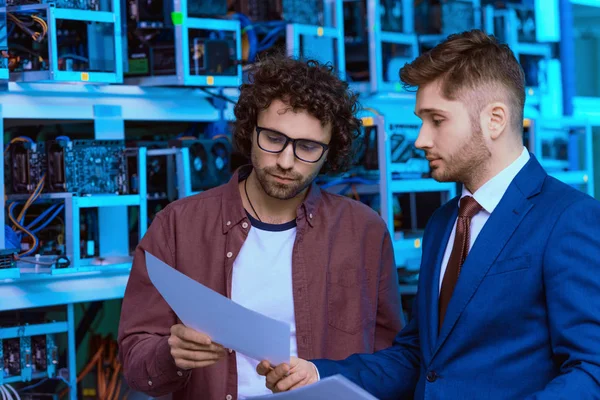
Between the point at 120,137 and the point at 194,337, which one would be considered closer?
the point at 194,337

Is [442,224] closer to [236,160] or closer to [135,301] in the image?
[135,301]

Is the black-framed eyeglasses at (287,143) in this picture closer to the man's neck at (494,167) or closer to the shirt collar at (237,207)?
the shirt collar at (237,207)

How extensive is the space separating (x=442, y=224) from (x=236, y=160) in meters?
2.01

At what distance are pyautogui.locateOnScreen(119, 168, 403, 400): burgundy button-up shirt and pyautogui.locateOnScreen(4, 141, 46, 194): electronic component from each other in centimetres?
127

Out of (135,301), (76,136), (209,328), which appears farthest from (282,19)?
(209,328)

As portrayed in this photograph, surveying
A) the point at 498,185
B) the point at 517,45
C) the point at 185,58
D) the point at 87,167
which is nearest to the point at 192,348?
the point at 498,185

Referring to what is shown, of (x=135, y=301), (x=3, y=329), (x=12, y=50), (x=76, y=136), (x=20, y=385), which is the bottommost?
(x=20, y=385)

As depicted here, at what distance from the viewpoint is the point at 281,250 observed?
217cm

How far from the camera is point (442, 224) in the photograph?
1.80 m

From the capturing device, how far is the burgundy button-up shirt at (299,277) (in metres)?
2.11

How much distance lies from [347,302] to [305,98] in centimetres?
53

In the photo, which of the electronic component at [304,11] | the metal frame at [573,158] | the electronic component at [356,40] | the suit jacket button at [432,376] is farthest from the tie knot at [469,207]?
the metal frame at [573,158]

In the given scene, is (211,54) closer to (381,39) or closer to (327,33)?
(327,33)

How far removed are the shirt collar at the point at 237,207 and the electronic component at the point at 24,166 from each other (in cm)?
132
